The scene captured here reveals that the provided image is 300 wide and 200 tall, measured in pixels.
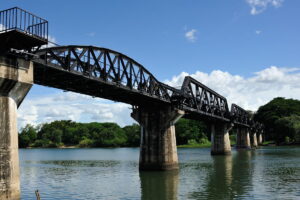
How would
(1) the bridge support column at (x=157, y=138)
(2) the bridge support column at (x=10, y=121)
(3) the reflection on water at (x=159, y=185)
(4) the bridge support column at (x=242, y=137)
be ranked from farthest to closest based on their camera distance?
(4) the bridge support column at (x=242, y=137), (1) the bridge support column at (x=157, y=138), (3) the reflection on water at (x=159, y=185), (2) the bridge support column at (x=10, y=121)

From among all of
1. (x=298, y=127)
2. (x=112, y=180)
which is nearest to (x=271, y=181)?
(x=112, y=180)

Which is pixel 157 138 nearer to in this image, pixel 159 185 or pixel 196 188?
pixel 159 185

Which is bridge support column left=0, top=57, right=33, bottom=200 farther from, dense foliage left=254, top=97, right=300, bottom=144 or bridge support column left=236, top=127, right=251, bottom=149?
dense foliage left=254, top=97, right=300, bottom=144

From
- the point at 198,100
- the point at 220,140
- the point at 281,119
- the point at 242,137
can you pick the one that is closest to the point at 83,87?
the point at 198,100

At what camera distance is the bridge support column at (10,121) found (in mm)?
24109

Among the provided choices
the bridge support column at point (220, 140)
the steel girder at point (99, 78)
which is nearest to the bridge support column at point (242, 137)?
the bridge support column at point (220, 140)

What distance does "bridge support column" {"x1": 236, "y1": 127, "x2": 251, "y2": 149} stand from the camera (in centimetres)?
14362

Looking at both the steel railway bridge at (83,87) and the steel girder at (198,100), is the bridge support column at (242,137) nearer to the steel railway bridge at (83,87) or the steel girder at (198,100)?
the steel girder at (198,100)

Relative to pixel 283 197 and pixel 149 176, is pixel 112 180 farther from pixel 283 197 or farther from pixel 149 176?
pixel 283 197

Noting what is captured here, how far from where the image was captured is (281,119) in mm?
161375

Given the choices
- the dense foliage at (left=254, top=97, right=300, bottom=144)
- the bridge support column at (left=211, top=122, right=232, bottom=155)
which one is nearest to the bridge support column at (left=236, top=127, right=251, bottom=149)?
the dense foliage at (left=254, top=97, right=300, bottom=144)

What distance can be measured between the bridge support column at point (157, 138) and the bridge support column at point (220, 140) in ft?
160

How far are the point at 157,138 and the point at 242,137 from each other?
102 meters

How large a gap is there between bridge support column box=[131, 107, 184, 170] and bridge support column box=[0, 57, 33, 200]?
27909 mm
